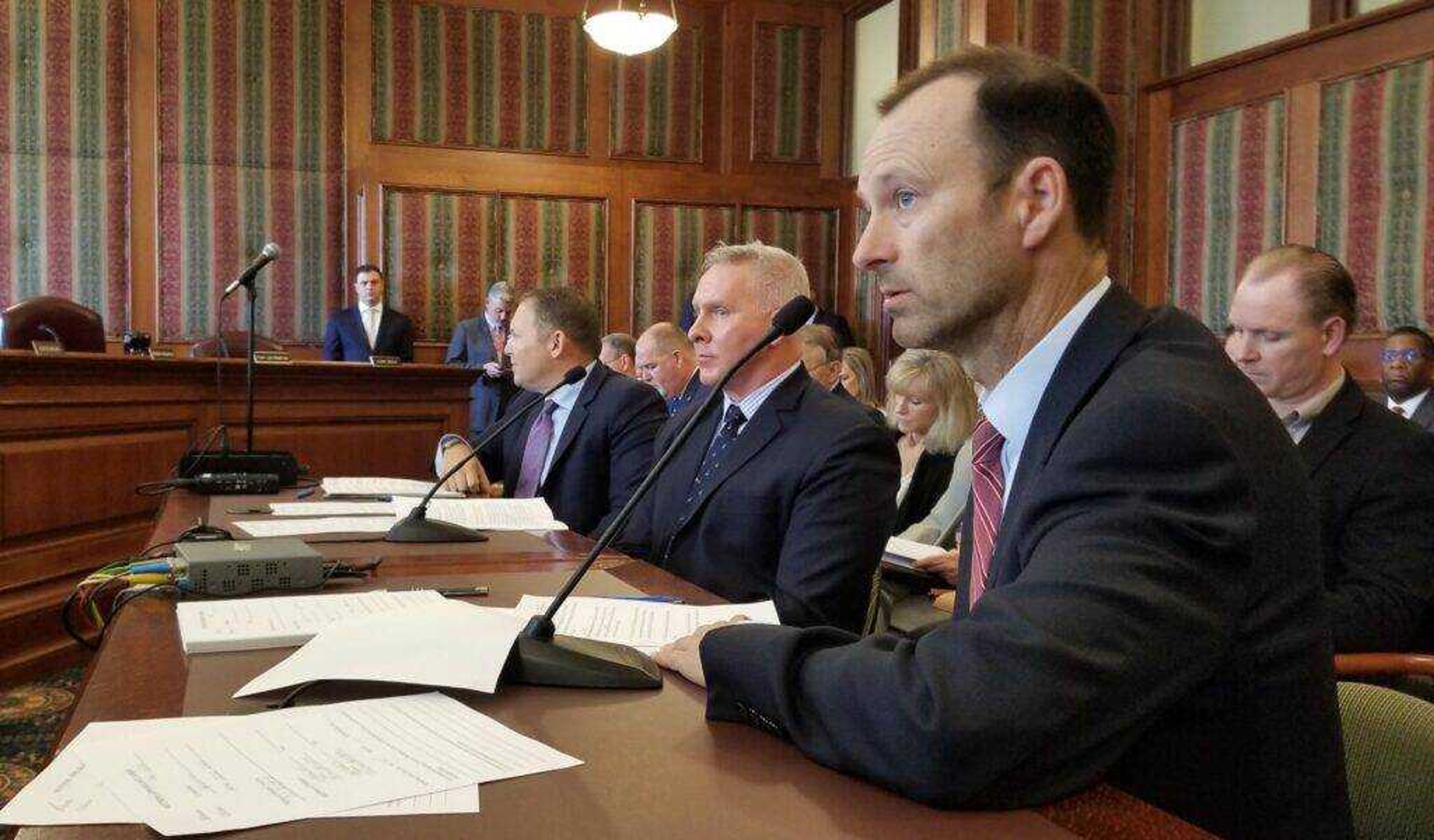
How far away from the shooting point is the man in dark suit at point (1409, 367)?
4547mm

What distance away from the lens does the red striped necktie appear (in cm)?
119

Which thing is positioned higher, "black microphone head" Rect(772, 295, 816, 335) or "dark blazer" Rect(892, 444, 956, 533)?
"black microphone head" Rect(772, 295, 816, 335)

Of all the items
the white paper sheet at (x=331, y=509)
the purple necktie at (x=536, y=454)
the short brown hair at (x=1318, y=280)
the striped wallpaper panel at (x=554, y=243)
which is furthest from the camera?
the striped wallpaper panel at (x=554, y=243)

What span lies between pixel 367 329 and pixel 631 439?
4.38 metres

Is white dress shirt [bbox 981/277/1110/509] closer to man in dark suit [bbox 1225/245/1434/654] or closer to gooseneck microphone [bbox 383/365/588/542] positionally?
man in dark suit [bbox 1225/245/1434/654]

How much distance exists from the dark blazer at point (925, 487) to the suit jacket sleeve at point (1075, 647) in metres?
2.64

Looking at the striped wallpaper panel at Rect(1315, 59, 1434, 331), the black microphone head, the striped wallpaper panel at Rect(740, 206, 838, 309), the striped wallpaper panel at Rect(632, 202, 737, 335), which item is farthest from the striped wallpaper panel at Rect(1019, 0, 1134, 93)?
the black microphone head

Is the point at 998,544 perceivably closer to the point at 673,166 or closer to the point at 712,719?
the point at 712,719

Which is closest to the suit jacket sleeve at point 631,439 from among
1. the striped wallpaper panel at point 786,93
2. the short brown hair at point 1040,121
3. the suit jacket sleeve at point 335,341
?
the short brown hair at point 1040,121

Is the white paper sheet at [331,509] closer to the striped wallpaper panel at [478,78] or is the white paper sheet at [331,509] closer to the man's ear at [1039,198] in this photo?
the man's ear at [1039,198]

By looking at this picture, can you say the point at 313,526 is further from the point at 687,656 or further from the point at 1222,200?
the point at 1222,200

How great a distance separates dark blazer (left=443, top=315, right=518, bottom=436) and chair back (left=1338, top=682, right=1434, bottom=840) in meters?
4.96

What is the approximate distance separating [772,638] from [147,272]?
7.14 meters

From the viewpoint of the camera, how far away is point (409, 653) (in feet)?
3.42
